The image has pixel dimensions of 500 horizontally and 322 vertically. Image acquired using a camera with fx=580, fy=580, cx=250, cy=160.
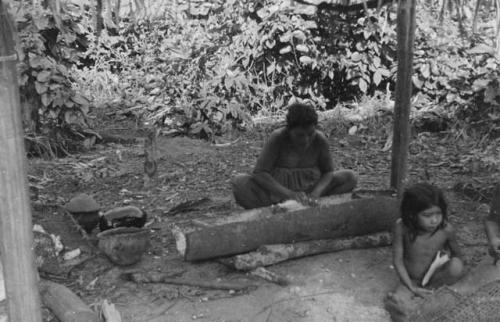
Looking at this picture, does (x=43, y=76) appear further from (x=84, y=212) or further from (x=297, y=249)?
(x=297, y=249)

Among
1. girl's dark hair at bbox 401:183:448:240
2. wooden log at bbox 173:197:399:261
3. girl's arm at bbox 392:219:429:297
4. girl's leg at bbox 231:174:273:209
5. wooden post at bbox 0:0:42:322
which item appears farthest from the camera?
girl's leg at bbox 231:174:273:209

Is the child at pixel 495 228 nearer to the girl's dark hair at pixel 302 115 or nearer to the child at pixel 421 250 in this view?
the child at pixel 421 250

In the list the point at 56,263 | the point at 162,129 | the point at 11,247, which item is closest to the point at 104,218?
the point at 56,263

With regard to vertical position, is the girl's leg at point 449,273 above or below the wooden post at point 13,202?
below

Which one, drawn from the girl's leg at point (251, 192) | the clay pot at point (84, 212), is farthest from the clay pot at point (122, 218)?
the girl's leg at point (251, 192)

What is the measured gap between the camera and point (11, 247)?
2.18m

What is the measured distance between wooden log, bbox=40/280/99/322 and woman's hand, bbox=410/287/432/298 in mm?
1769

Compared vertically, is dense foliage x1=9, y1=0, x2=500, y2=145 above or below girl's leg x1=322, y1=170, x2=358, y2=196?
above

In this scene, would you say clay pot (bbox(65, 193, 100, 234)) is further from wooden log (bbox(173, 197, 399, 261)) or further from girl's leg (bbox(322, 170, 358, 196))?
girl's leg (bbox(322, 170, 358, 196))

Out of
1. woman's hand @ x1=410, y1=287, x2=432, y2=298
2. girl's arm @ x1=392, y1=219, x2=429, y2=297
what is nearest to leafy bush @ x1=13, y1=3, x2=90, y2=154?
girl's arm @ x1=392, y1=219, x2=429, y2=297

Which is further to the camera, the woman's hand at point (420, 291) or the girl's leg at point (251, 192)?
Result: the girl's leg at point (251, 192)

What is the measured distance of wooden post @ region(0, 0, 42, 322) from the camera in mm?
2066

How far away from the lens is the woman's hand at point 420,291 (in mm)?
3265

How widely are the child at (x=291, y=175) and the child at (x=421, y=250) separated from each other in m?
0.99
